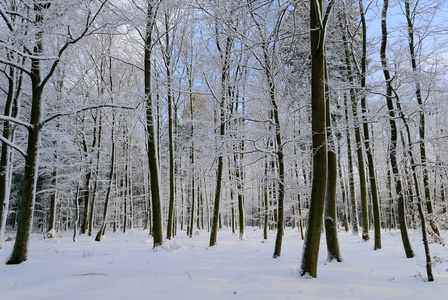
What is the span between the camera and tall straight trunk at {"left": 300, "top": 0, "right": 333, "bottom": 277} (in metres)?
4.84

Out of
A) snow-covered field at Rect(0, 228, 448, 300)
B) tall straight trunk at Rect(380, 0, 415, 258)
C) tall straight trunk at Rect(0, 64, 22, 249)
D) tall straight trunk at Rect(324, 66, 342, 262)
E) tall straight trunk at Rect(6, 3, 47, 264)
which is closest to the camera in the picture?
snow-covered field at Rect(0, 228, 448, 300)

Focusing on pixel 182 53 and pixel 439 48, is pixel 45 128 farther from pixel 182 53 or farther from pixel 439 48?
pixel 439 48

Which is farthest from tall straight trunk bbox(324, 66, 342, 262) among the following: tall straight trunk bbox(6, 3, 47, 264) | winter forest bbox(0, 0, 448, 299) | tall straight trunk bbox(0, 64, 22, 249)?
tall straight trunk bbox(0, 64, 22, 249)

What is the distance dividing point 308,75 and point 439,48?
4.11m

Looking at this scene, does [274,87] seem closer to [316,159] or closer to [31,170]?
[316,159]

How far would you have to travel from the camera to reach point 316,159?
501cm

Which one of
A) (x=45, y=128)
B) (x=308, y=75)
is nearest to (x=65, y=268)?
(x=45, y=128)

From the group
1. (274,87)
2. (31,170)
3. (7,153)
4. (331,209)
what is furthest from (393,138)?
(7,153)

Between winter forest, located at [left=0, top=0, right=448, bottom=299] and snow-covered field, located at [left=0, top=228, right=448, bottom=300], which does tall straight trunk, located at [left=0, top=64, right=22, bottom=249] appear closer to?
winter forest, located at [left=0, top=0, right=448, bottom=299]

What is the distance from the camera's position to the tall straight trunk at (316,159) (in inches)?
191

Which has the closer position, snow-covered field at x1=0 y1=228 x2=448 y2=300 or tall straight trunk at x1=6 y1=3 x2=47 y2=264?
snow-covered field at x1=0 y1=228 x2=448 y2=300

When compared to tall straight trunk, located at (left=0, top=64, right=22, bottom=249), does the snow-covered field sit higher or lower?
lower

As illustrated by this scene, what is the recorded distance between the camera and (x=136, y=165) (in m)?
27.0

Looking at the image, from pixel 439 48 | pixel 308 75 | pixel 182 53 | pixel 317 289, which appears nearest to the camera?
pixel 317 289
